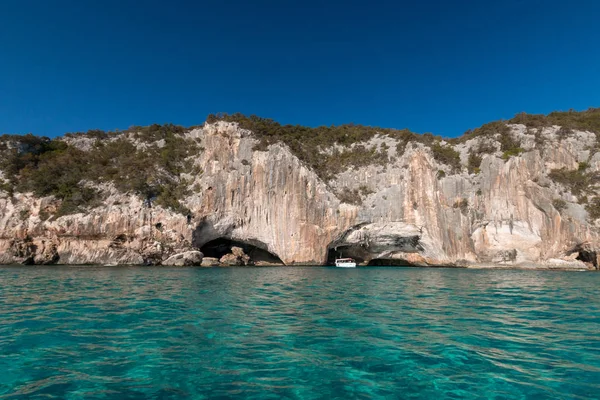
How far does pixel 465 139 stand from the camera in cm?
4872

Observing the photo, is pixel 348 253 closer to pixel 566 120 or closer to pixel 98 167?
pixel 566 120

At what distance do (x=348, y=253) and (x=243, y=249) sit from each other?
14.2 meters

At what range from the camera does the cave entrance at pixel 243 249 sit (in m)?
46.9

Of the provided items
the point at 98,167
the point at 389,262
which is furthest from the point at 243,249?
the point at 98,167

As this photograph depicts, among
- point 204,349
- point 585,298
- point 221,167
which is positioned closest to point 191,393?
point 204,349

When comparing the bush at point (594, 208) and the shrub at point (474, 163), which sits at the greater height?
the shrub at point (474, 163)

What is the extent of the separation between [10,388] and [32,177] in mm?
47939

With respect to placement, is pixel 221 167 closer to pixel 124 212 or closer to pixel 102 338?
pixel 124 212

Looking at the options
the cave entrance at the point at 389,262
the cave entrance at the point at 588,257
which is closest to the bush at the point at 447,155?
the cave entrance at the point at 389,262

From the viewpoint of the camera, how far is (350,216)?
43.2 meters

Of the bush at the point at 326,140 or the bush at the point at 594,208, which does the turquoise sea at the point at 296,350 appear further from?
the bush at the point at 326,140

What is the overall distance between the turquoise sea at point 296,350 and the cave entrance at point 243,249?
3437cm

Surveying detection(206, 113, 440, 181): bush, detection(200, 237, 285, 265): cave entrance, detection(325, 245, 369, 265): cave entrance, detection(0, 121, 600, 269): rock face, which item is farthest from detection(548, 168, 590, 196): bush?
detection(200, 237, 285, 265): cave entrance

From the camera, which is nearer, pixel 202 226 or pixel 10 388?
pixel 10 388
